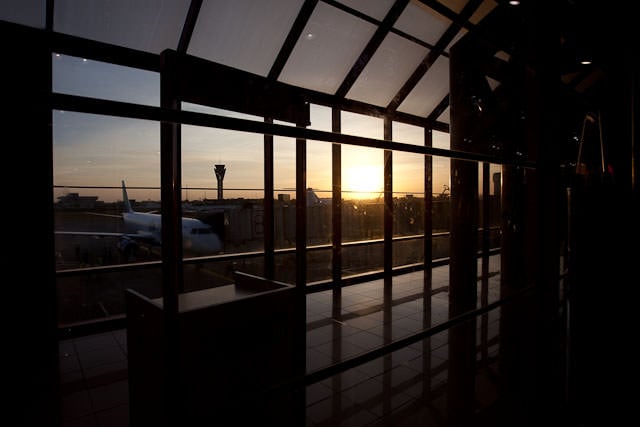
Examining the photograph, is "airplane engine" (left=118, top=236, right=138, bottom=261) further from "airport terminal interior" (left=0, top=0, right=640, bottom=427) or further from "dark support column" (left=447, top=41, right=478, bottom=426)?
"dark support column" (left=447, top=41, right=478, bottom=426)

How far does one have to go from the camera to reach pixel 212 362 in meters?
1.15

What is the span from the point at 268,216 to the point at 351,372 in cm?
130

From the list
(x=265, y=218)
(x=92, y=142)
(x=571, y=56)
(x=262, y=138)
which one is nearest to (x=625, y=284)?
(x=265, y=218)

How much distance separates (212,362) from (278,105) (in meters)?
0.89

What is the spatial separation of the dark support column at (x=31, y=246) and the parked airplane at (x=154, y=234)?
23.2ft

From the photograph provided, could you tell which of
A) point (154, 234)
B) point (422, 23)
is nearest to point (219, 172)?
point (422, 23)

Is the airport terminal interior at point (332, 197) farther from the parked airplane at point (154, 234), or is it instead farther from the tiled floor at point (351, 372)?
the parked airplane at point (154, 234)

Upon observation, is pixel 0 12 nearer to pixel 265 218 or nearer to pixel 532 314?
pixel 265 218

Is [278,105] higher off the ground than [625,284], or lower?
higher

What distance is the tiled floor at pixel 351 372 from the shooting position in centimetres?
207

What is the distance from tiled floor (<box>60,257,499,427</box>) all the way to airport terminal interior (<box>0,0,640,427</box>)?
0.07ft

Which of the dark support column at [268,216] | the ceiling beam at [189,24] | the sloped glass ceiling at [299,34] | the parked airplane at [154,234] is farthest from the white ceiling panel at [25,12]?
the parked airplane at [154,234]

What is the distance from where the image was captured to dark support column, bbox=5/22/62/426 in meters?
2.59

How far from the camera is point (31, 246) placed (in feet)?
8.97
